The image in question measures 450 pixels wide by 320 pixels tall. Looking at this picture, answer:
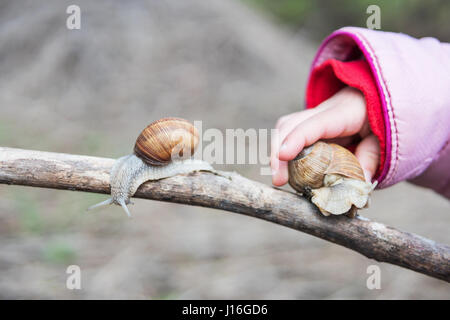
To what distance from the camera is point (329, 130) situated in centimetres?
151

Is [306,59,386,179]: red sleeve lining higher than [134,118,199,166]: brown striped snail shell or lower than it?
higher

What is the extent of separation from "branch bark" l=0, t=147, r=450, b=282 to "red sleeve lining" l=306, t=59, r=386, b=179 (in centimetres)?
33

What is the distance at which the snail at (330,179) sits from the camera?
1315 millimetres

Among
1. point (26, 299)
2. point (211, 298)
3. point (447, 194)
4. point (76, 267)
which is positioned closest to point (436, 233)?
point (447, 194)

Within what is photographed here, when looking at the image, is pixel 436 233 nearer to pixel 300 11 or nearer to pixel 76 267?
pixel 76 267

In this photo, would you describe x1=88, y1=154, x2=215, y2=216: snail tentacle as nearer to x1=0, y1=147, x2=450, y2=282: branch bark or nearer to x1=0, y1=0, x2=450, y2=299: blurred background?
x1=0, y1=147, x2=450, y2=282: branch bark

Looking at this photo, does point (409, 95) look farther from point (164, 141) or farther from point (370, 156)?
point (164, 141)

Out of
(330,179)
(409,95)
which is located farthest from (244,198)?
(409,95)

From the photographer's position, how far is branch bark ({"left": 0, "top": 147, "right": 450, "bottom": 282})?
4.20 ft

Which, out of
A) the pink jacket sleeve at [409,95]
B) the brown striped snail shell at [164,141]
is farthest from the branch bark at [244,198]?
the pink jacket sleeve at [409,95]

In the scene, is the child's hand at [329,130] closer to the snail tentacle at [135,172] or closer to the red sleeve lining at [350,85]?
the red sleeve lining at [350,85]

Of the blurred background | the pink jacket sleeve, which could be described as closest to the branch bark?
the pink jacket sleeve

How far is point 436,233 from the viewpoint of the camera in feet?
10.3

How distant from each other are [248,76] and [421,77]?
4.05 meters
